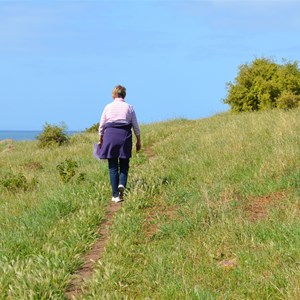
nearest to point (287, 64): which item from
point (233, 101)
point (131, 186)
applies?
point (233, 101)

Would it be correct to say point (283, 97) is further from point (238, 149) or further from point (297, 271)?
point (297, 271)

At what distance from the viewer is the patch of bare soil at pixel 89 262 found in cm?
507

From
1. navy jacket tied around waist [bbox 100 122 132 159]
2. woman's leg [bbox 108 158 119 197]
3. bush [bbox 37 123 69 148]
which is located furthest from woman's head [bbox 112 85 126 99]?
bush [bbox 37 123 69 148]

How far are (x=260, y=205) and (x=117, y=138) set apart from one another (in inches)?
121

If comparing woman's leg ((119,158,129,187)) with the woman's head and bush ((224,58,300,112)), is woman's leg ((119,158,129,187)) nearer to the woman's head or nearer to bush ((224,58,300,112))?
the woman's head

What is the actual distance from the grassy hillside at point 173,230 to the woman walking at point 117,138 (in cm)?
34

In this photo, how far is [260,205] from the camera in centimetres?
695

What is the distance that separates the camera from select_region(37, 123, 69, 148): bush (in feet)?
73.0

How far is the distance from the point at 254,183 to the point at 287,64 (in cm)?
1873

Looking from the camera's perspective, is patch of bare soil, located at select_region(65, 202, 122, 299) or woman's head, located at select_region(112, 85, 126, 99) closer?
patch of bare soil, located at select_region(65, 202, 122, 299)

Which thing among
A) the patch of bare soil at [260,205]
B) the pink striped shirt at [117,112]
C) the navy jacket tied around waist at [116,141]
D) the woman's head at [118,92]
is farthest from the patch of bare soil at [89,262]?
the woman's head at [118,92]

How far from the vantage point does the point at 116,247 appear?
6.00 metres

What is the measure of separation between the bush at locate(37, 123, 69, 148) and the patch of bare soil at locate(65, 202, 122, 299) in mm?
15042

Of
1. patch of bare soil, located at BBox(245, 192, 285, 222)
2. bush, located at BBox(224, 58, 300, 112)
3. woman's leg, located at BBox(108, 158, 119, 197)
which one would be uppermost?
bush, located at BBox(224, 58, 300, 112)
